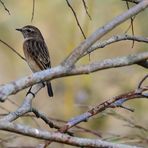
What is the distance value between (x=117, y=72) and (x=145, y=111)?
68 centimetres

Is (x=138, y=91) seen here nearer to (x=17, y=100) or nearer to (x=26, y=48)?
(x=26, y=48)

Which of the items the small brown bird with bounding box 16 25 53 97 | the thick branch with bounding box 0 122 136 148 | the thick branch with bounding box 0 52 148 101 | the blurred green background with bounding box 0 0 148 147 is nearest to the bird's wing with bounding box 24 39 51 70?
the small brown bird with bounding box 16 25 53 97

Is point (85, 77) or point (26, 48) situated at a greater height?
point (26, 48)

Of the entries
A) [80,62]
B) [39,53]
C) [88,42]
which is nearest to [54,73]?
[88,42]

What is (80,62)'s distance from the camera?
779 cm

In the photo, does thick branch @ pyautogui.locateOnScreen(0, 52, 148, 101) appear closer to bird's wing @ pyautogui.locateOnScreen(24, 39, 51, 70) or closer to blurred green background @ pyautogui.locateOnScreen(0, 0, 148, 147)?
bird's wing @ pyautogui.locateOnScreen(24, 39, 51, 70)

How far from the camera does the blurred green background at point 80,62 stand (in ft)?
27.3

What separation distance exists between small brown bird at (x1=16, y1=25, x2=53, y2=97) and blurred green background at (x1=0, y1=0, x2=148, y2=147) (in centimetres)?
116

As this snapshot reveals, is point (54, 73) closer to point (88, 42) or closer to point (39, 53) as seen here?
point (88, 42)

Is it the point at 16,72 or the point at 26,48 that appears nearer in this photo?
the point at 26,48

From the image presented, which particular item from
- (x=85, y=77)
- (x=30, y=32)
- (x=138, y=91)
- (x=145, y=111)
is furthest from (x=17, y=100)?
(x=138, y=91)

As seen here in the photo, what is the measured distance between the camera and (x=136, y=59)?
2766 mm

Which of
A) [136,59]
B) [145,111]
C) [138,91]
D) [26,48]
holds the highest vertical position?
[136,59]

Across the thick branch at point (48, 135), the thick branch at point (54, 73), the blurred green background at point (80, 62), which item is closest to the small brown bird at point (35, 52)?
the blurred green background at point (80, 62)
